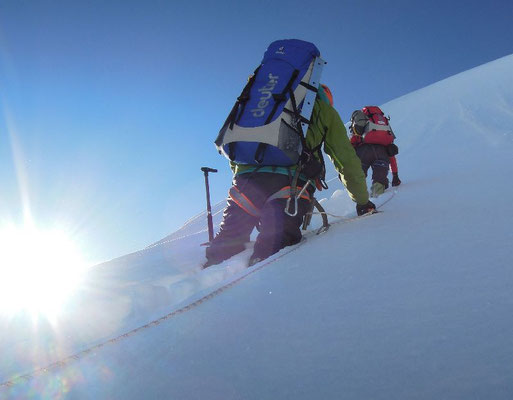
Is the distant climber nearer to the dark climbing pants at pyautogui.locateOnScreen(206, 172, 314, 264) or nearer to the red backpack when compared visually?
the red backpack

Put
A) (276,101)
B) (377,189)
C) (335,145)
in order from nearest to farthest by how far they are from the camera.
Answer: (276,101) → (335,145) → (377,189)

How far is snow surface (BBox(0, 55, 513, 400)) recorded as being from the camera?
2.87 feet

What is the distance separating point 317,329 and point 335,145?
208 centimetres

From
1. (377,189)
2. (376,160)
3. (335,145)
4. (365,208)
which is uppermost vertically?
(376,160)

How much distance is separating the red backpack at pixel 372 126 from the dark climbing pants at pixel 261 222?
9.91ft

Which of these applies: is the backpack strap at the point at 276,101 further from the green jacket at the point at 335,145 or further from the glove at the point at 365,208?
the glove at the point at 365,208

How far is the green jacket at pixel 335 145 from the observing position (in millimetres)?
2873

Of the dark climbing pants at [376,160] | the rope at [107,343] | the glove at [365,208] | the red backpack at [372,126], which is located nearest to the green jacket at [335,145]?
the glove at [365,208]

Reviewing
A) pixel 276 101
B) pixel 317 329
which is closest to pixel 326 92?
pixel 276 101

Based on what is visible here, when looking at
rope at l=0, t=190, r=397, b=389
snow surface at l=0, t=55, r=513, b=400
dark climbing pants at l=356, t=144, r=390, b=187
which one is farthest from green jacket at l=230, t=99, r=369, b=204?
dark climbing pants at l=356, t=144, r=390, b=187

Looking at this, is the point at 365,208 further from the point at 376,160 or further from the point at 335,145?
the point at 376,160

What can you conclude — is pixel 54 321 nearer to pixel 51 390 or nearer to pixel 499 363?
pixel 51 390

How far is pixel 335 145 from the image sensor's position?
2939 millimetres

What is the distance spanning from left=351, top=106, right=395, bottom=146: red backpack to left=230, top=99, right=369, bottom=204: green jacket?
2.77m
